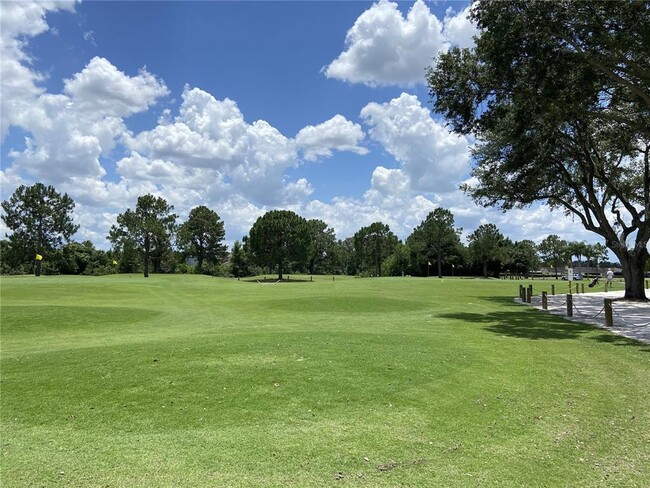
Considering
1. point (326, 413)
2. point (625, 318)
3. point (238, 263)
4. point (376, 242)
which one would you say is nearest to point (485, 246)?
point (376, 242)

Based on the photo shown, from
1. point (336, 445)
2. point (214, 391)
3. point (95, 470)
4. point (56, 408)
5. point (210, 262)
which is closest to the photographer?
point (95, 470)

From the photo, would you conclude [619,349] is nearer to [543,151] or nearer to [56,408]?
[56,408]

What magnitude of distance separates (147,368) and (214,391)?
2.31 metres

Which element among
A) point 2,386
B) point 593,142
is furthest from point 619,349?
point 593,142

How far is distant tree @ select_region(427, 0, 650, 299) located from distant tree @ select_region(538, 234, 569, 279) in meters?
109

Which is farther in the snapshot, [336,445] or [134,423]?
[134,423]

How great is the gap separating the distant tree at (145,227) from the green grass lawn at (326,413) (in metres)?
64.1

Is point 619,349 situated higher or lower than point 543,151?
lower

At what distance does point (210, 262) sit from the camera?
108 m

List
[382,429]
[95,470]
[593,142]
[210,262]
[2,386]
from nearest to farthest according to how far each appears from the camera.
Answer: [95,470] → [382,429] → [2,386] → [593,142] → [210,262]

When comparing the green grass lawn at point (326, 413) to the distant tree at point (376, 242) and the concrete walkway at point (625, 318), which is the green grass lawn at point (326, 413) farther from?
the distant tree at point (376, 242)

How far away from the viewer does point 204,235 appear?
4227 inches

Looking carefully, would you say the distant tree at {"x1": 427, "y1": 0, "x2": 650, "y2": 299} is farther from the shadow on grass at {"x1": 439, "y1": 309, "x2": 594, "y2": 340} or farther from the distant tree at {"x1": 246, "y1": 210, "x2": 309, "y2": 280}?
the distant tree at {"x1": 246, "y1": 210, "x2": 309, "y2": 280}

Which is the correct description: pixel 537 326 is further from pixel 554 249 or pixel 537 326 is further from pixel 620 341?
pixel 554 249
